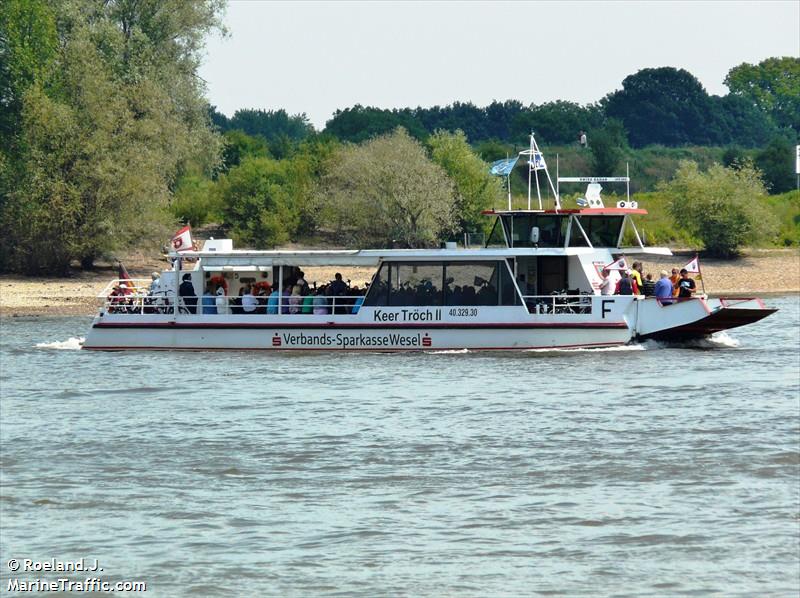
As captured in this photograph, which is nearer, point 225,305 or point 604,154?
point 225,305

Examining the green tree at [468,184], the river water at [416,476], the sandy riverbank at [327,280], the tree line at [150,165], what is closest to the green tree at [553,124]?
the tree line at [150,165]

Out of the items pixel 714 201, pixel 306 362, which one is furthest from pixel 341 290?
pixel 714 201

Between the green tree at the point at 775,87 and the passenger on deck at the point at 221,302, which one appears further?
the green tree at the point at 775,87

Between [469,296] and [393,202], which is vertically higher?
[393,202]

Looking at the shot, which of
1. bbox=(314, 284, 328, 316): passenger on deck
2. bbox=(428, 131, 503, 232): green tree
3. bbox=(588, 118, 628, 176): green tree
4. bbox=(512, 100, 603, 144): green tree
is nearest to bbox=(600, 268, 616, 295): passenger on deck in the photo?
bbox=(314, 284, 328, 316): passenger on deck

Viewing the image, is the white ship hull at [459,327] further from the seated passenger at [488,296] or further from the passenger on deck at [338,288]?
the passenger on deck at [338,288]

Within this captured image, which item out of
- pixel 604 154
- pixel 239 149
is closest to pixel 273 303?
pixel 239 149

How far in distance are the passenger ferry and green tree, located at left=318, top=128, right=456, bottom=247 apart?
25914 mm

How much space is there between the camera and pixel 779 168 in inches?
3233

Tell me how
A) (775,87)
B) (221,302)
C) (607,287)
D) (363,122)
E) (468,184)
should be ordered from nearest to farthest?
(607,287) → (221,302) → (468,184) → (363,122) → (775,87)

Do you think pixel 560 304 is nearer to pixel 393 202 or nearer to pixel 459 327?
pixel 459 327

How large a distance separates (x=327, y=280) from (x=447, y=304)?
21512 mm

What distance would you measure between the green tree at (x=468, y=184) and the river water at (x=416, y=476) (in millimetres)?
33742

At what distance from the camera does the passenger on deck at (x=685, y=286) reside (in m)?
30.3
